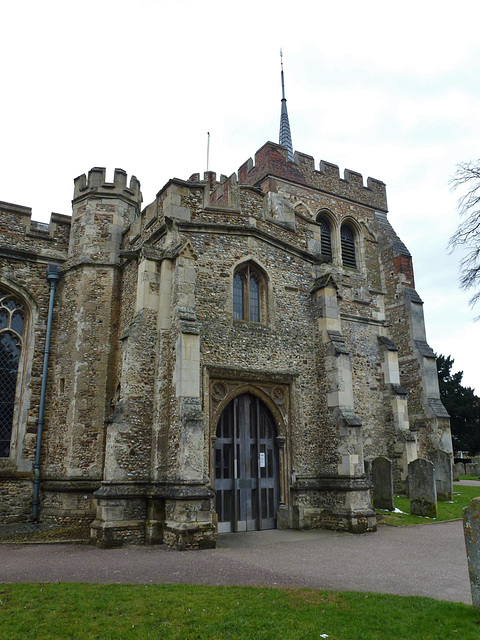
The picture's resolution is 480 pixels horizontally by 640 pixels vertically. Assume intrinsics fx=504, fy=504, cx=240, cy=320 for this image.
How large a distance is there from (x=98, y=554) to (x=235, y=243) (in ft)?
26.4

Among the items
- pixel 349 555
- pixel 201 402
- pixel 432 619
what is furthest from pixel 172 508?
pixel 432 619

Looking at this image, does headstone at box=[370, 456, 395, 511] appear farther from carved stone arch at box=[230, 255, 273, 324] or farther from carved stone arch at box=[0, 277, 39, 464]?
carved stone arch at box=[0, 277, 39, 464]

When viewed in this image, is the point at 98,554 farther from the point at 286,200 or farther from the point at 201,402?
the point at 286,200

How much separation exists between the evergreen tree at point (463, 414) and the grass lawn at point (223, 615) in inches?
1320

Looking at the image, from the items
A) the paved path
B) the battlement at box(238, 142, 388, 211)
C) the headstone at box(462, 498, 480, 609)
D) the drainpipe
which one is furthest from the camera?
the battlement at box(238, 142, 388, 211)

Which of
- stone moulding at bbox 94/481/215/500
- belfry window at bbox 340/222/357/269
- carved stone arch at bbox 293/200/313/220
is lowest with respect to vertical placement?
stone moulding at bbox 94/481/215/500

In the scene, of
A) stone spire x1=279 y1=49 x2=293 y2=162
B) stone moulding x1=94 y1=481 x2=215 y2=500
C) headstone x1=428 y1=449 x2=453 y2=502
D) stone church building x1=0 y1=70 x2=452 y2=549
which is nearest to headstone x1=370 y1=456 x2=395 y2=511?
stone church building x1=0 y1=70 x2=452 y2=549

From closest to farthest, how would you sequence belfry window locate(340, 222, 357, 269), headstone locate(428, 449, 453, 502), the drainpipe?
the drainpipe → headstone locate(428, 449, 453, 502) → belfry window locate(340, 222, 357, 269)

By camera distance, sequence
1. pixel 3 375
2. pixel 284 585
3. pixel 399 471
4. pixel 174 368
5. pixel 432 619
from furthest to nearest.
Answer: pixel 399 471 → pixel 3 375 → pixel 174 368 → pixel 284 585 → pixel 432 619

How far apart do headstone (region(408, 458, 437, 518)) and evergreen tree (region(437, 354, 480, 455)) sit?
79.6 ft

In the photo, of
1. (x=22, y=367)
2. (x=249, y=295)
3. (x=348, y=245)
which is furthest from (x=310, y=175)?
(x=22, y=367)

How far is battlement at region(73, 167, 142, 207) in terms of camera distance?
15.7m

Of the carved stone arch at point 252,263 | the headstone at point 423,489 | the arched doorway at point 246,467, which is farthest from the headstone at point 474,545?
the headstone at point 423,489

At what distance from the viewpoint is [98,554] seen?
9.59 metres
